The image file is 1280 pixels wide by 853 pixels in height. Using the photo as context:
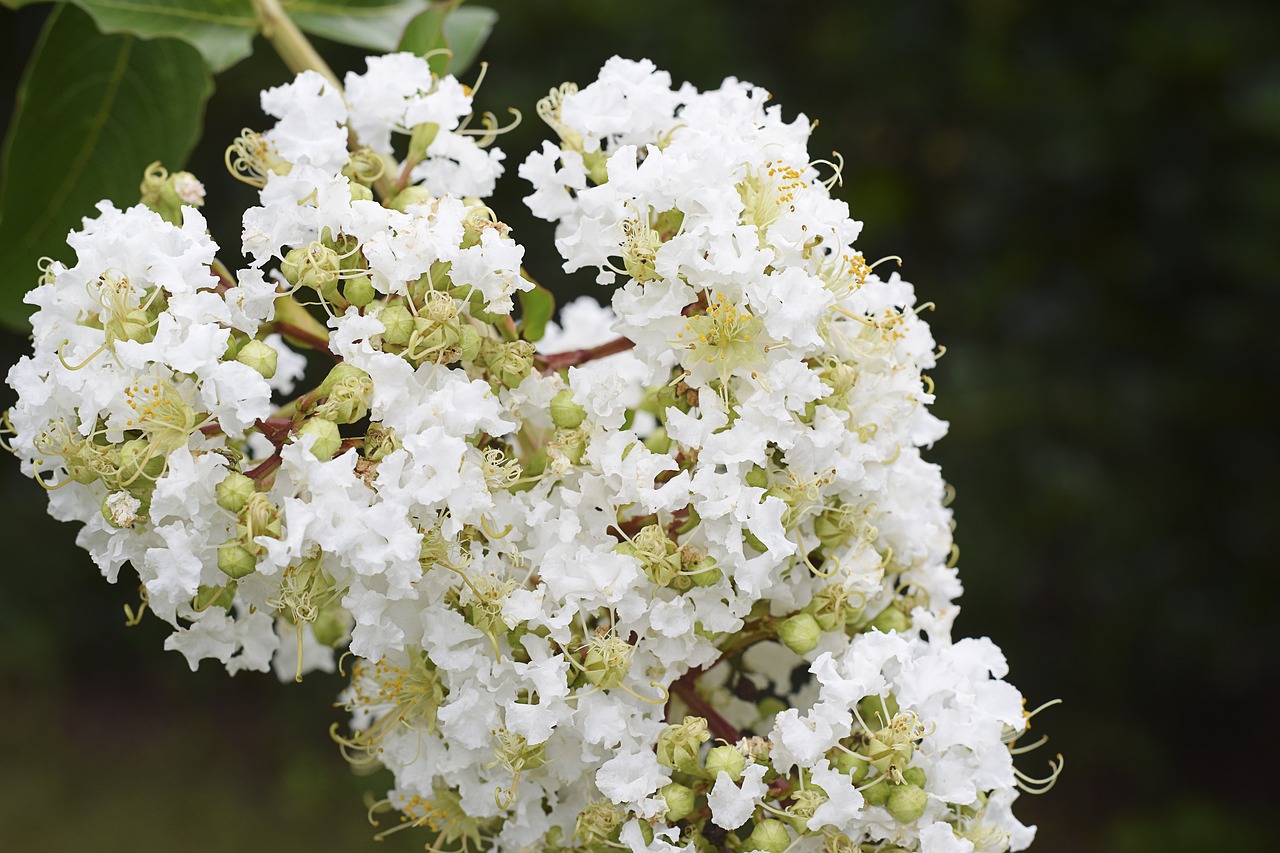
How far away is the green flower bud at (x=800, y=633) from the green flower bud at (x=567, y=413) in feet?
0.79

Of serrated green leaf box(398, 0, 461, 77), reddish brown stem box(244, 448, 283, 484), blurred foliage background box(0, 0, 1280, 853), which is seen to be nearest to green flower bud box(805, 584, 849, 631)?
reddish brown stem box(244, 448, 283, 484)

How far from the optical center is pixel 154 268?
3.22 feet

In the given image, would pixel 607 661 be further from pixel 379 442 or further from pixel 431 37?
pixel 431 37

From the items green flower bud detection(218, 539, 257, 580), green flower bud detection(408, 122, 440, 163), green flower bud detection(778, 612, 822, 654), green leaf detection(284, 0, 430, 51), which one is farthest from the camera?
green leaf detection(284, 0, 430, 51)

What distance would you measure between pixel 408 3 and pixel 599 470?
2.51ft

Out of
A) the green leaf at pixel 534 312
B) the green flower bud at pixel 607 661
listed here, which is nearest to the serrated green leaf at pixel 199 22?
the green leaf at pixel 534 312

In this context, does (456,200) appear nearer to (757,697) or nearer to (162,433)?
(162,433)

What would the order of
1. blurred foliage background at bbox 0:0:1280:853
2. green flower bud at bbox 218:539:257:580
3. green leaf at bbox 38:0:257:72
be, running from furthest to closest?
1. blurred foliage background at bbox 0:0:1280:853
2. green leaf at bbox 38:0:257:72
3. green flower bud at bbox 218:539:257:580

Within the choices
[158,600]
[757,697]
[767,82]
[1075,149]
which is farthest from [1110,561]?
[158,600]

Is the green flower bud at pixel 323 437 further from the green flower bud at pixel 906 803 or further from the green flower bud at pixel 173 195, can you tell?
the green flower bud at pixel 906 803

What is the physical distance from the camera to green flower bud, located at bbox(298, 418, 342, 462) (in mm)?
939

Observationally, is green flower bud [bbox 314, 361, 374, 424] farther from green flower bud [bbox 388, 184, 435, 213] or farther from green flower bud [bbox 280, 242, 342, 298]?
green flower bud [bbox 388, 184, 435, 213]

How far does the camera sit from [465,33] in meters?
1.51

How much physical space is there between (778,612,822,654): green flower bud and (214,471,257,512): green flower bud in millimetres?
435
